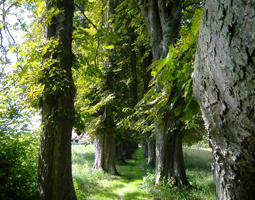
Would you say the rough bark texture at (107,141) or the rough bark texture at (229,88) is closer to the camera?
the rough bark texture at (229,88)

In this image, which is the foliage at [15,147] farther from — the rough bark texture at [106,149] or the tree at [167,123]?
the rough bark texture at [106,149]

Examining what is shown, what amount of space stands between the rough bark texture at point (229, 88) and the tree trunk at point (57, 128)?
153 inches

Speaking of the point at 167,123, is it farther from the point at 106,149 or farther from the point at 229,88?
the point at 229,88

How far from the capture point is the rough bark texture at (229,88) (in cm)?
100

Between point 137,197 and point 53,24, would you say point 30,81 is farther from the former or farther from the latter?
point 137,197

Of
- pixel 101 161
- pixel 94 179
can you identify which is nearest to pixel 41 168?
pixel 94 179

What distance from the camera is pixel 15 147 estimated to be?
505 cm

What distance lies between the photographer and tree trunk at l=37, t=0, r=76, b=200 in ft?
15.7

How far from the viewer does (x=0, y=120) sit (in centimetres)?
515

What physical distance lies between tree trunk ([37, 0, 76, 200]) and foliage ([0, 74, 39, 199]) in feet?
1.60

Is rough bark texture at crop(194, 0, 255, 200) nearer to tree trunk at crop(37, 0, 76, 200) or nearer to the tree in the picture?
tree trunk at crop(37, 0, 76, 200)

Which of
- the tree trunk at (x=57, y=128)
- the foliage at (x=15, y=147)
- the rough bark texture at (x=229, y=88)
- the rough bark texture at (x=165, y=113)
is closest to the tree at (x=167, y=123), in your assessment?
the rough bark texture at (x=165, y=113)

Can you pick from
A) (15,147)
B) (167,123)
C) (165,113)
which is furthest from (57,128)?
(167,123)

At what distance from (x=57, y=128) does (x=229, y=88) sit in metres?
4.49
